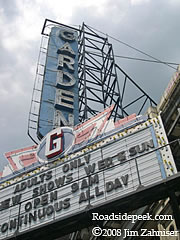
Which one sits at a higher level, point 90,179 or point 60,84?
point 60,84

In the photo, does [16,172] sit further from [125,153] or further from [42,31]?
[42,31]

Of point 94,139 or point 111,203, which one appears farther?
point 94,139

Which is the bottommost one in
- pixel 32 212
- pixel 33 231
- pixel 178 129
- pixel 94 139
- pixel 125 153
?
pixel 33 231

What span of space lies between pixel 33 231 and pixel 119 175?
317cm

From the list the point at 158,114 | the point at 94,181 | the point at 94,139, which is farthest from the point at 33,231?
the point at 158,114

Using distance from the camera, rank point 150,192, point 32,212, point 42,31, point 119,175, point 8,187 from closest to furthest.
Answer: point 150,192 < point 119,175 < point 32,212 < point 8,187 < point 42,31

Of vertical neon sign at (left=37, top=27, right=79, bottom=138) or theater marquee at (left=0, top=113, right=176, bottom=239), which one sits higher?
vertical neon sign at (left=37, top=27, right=79, bottom=138)

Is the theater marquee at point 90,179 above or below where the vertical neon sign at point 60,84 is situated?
below

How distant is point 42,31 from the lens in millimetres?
26594

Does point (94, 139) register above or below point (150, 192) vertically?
above

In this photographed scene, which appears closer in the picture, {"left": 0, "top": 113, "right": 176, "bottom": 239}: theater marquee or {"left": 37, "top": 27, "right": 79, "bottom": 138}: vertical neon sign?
{"left": 0, "top": 113, "right": 176, "bottom": 239}: theater marquee

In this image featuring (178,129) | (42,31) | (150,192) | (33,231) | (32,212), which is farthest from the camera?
(42,31)

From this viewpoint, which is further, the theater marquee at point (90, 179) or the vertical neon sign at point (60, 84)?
the vertical neon sign at point (60, 84)

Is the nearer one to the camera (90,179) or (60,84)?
(90,179)
